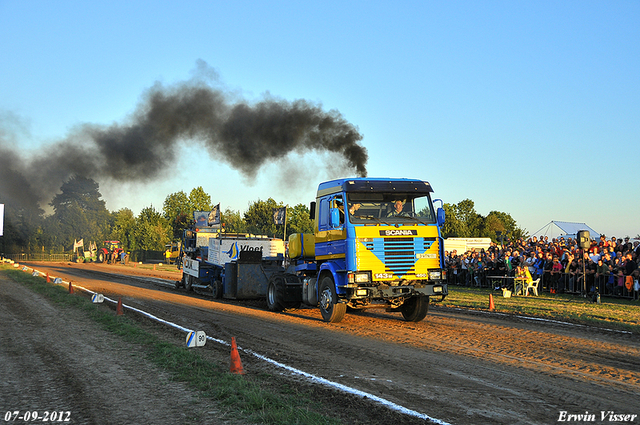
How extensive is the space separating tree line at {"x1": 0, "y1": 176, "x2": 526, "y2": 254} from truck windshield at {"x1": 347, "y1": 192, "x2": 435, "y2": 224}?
69982mm

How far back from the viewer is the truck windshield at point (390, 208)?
12758 millimetres

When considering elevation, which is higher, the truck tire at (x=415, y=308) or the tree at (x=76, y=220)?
the tree at (x=76, y=220)

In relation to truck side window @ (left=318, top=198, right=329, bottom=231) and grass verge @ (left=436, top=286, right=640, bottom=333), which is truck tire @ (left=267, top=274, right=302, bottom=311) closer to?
truck side window @ (left=318, top=198, right=329, bottom=231)

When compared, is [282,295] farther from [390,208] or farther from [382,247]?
[390,208]

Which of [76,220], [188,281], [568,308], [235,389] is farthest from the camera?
[76,220]

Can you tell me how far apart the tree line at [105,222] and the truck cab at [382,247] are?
6975 centimetres

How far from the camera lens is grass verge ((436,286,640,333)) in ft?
44.1

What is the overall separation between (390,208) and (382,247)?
108 cm

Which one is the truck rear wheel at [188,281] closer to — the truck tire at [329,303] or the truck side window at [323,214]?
the truck side window at [323,214]

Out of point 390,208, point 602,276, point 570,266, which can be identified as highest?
point 390,208

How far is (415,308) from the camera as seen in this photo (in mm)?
13484

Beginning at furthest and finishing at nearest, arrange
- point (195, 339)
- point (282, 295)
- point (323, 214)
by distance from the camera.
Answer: point (282, 295) < point (323, 214) < point (195, 339)

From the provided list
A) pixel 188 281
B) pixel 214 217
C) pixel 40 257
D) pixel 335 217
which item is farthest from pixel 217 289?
pixel 40 257

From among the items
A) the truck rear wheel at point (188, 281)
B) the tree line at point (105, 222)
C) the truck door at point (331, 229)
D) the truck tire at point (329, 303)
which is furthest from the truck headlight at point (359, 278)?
the tree line at point (105, 222)
